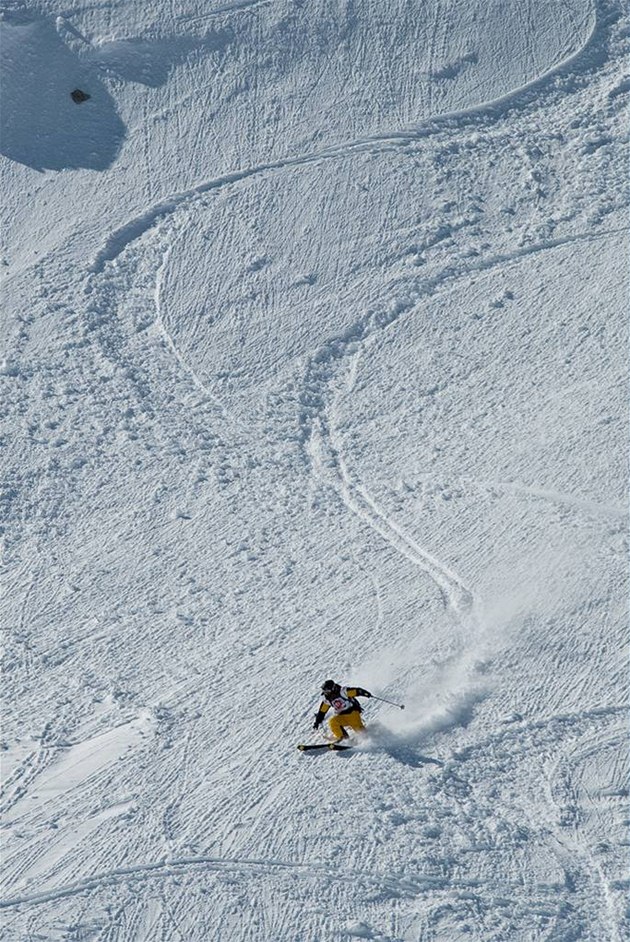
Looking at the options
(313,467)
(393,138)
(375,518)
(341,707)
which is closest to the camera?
(341,707)

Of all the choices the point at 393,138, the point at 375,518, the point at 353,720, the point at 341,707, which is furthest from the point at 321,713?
the point at 393,138

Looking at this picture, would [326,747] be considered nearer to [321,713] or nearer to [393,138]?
[321,713]

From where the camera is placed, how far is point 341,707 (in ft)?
55.2

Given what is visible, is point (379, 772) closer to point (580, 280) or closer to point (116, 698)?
point (116, 698)

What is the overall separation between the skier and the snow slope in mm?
427

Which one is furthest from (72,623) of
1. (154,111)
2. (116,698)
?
(154,111)

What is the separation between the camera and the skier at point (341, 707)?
16.8 metres

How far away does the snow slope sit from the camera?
15.9 metres

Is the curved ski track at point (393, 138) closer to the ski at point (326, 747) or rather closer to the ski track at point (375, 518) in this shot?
the ski track at point (375, 518)

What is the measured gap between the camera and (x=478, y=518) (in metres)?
20.1

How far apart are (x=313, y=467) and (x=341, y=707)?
5.18 metres

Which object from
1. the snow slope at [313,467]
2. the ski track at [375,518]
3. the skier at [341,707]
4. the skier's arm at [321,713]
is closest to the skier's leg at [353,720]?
the skier at [341,707]

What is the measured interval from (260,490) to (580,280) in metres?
6.31

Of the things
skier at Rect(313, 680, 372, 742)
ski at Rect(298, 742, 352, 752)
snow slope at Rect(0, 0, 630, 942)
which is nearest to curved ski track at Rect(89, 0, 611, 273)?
snow slope at Rect(0, 0, 630, 942)
